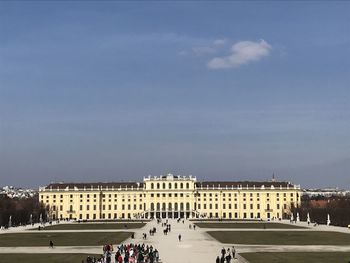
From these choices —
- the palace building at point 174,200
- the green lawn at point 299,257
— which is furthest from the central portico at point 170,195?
the green lawn at point 299,257

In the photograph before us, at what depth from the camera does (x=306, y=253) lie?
4575 centimetres

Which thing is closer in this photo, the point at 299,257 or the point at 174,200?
the point at 299,257

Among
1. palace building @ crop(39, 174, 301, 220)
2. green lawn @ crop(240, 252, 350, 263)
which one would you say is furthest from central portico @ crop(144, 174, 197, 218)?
green lawn @ crop(240, 252, 350, 263)

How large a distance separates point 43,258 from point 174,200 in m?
118

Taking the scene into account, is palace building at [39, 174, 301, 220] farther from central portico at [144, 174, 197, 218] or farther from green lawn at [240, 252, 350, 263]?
green lawn at [240, 252, 350, 263]

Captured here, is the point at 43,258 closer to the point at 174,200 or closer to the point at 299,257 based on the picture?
the point at 299,257

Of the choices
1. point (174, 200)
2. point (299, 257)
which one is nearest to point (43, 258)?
point (299, 257)

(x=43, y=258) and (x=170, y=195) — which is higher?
(x=170, y=195)

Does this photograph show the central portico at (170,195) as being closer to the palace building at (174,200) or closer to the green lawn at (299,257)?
the palace building at (174,200)

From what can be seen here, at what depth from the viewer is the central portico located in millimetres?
157375

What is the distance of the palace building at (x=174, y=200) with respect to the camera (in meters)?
159

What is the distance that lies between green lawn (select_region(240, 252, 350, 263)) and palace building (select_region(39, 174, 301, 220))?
112 meters

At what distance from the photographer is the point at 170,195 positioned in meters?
160

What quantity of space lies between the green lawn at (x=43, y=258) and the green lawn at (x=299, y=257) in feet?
37.8
